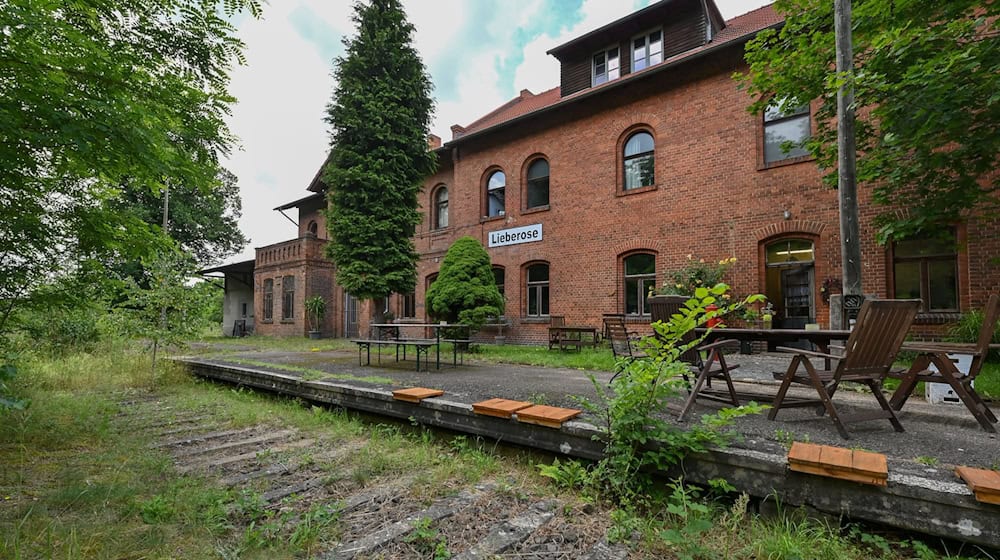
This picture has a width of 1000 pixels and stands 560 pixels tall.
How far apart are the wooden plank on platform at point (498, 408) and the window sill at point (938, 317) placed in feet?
27.2

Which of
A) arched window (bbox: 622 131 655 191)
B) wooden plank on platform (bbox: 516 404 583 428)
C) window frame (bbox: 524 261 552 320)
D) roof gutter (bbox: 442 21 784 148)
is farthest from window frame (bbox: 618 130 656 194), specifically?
wooden plank on platform (bbox: 516 404 583 428)

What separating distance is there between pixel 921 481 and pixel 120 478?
4818 millimetres

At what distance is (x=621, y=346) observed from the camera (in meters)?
10.7

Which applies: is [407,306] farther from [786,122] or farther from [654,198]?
[786,122]

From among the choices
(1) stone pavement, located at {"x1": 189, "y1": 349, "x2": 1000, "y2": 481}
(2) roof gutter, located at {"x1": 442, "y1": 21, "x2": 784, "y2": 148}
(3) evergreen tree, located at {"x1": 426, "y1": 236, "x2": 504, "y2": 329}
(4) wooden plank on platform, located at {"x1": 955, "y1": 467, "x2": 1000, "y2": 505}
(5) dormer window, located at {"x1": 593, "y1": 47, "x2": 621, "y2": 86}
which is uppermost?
(5) dormer window, located at {"x1": 593, "y1": 47, "x2": 621, "y2": 86}

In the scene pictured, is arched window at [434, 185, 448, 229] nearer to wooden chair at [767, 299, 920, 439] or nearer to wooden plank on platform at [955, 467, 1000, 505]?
wooden chair at [767, 299, 920, 439]

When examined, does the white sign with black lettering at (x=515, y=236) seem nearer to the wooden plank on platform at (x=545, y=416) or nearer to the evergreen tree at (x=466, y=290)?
the evergreen tree at (x=466, y=290)

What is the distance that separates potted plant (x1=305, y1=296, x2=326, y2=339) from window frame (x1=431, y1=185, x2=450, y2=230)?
629cm

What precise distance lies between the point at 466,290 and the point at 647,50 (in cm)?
821

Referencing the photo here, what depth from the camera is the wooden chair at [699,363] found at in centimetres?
340

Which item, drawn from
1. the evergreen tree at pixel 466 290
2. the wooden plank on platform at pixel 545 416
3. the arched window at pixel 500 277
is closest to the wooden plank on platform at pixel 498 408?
the wooden plank on platform at pixel 545 416

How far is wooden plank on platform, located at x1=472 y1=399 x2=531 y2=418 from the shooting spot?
11.5ft

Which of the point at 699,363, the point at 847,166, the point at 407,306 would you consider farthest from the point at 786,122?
the point at 407,306

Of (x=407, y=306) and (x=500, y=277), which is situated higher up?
(x=500, y=277)
